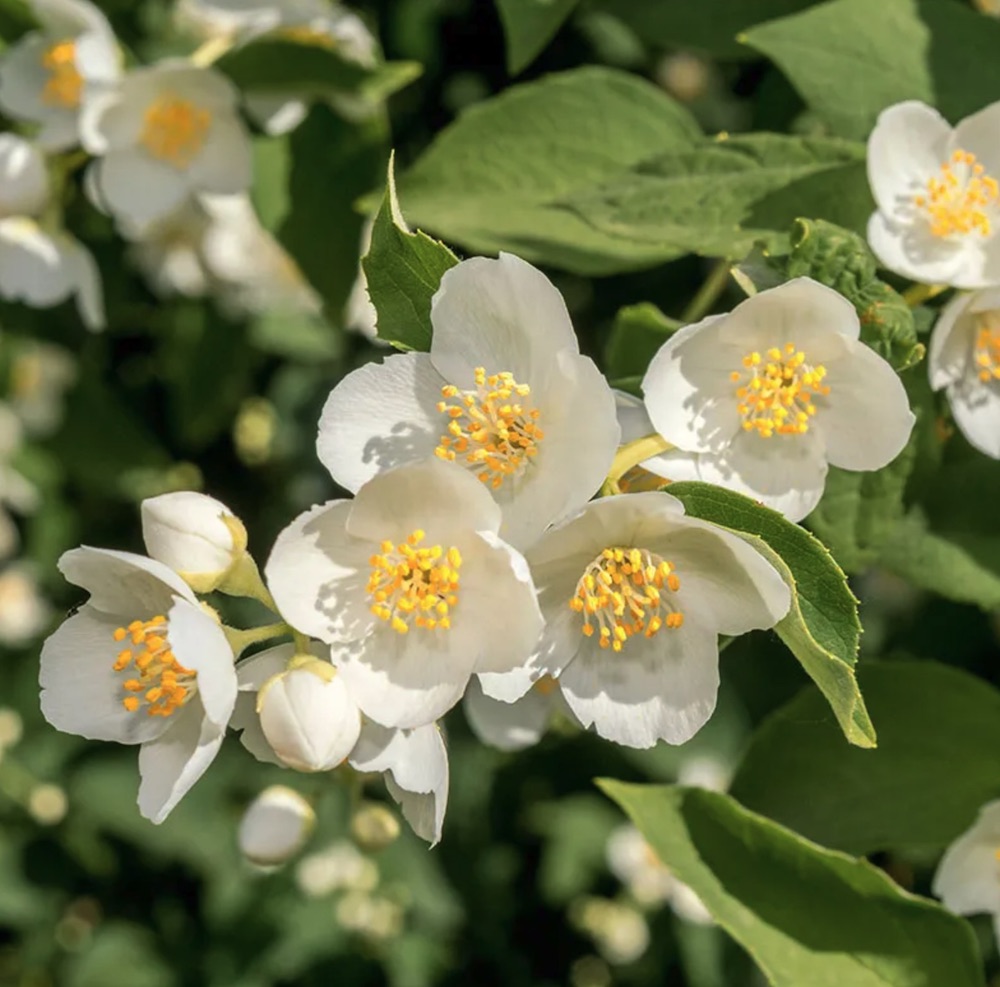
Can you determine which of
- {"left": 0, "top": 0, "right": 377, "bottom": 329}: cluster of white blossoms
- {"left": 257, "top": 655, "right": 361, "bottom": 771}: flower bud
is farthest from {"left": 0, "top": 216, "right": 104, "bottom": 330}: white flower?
{"left": 257, "top": 655, "right": 361, "bottom": 771}: flower bud

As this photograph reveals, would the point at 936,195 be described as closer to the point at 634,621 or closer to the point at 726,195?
the point at 726,195

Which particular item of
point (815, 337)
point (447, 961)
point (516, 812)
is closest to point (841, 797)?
point (815, 337)

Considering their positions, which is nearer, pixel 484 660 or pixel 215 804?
pixel 484 660

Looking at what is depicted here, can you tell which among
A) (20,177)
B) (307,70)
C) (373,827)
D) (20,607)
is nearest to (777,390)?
(373,827)

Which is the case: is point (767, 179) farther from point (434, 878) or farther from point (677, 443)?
point (434, 878)

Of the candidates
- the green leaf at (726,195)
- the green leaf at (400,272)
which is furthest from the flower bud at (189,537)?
the green leaf at (726,195)
